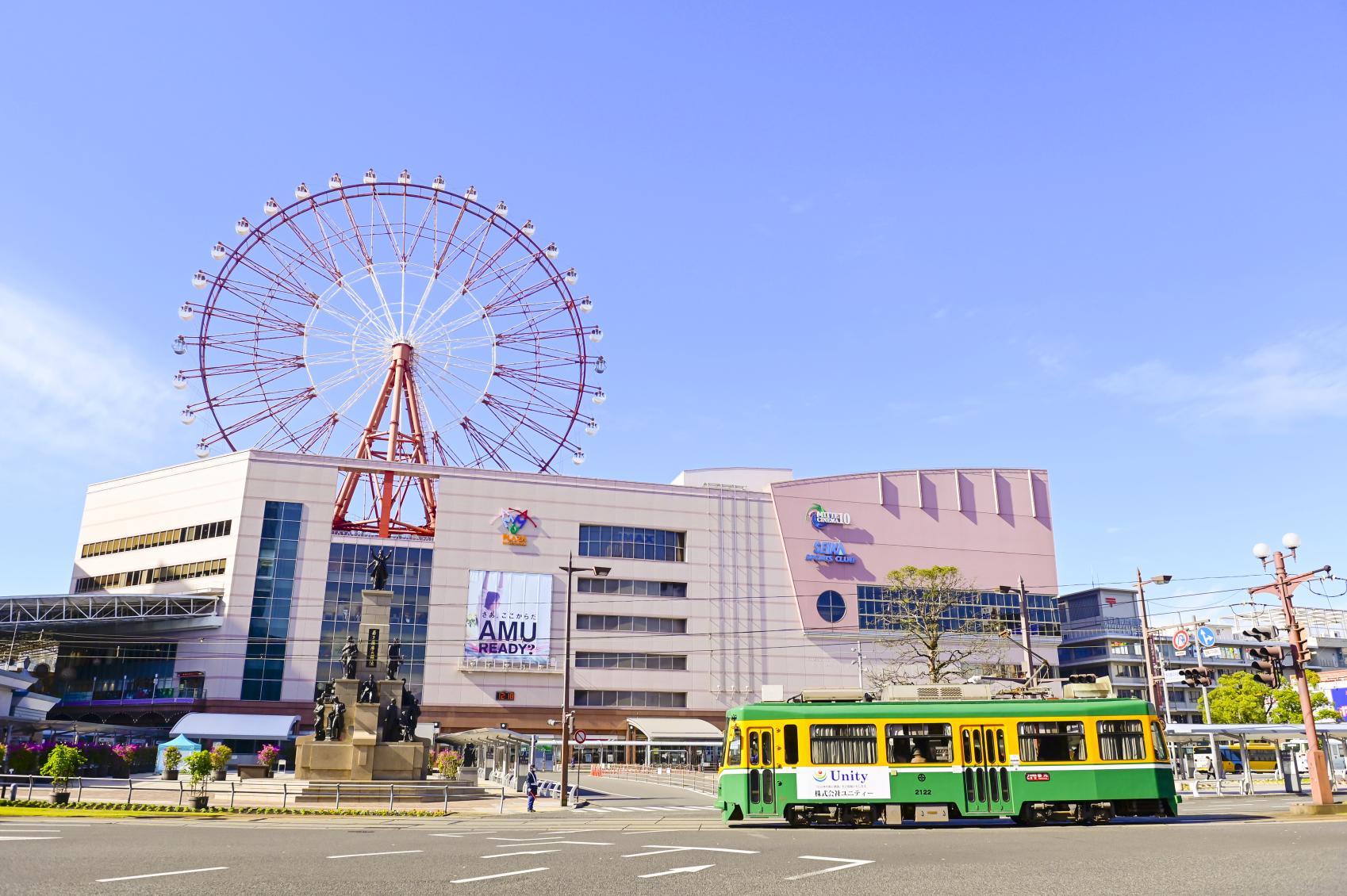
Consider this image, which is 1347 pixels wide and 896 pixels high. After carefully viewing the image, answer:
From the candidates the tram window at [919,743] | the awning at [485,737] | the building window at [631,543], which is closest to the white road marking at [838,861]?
the tram window at [919,743]

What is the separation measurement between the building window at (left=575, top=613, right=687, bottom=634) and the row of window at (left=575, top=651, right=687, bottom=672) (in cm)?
181

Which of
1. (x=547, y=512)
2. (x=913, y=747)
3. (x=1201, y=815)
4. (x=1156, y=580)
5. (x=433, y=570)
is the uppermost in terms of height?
(x=547, y=512)

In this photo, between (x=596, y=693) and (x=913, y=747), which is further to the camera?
(x=596, y=693)

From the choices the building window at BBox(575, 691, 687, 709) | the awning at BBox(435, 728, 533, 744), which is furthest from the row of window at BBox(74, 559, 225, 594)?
the building window at BBox(575, 691, 687, 709)

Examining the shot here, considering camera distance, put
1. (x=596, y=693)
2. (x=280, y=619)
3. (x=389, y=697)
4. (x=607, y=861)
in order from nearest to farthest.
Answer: (x=607, y=861)
(x=389, y=697)
(x=280, y=619)
(x=596, y=693)

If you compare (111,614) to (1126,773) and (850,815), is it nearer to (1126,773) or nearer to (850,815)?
(850,815)

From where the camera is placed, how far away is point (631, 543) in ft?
255

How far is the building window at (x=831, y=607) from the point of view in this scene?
79.4 metres

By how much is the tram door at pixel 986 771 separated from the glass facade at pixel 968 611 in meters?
53.7

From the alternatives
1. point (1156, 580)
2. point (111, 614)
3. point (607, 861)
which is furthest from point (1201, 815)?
point (111, 614)

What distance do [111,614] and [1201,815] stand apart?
70232 millimetres

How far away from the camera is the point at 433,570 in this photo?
7219 cm

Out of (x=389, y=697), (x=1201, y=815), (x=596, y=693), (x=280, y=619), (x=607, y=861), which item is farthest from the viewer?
(x=596, y=693)

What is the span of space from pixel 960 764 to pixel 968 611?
196 feet
